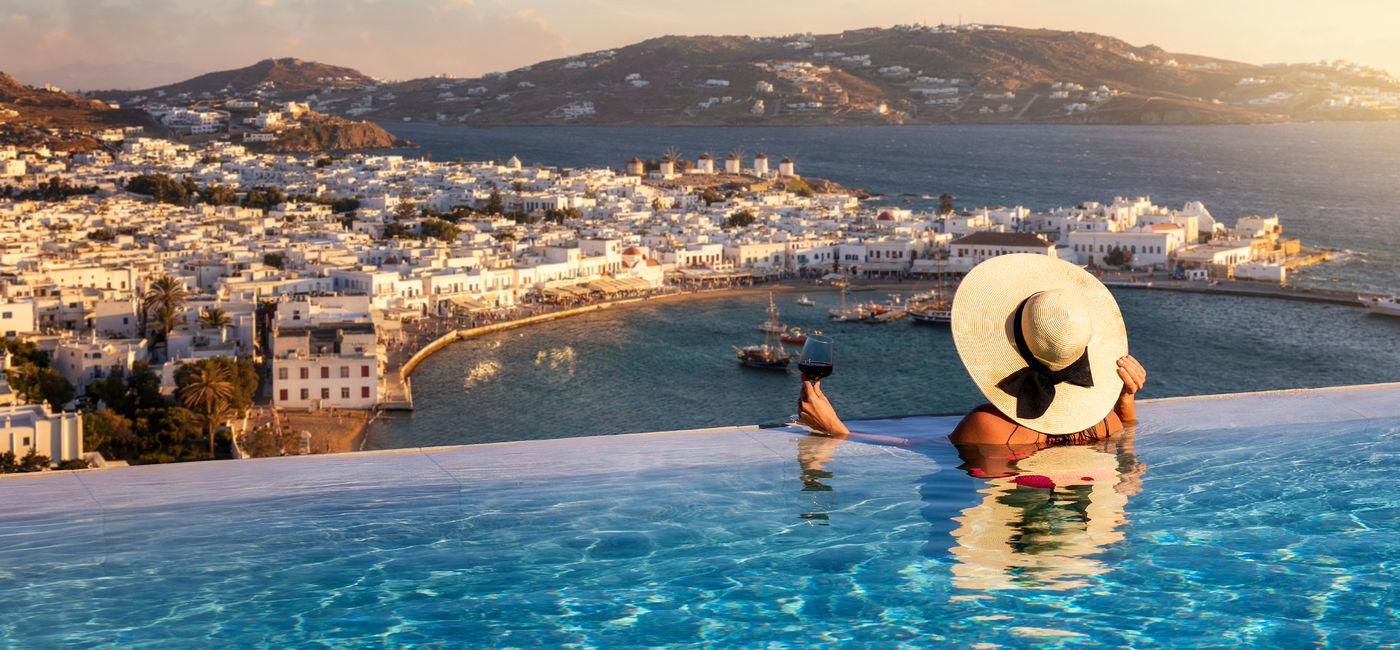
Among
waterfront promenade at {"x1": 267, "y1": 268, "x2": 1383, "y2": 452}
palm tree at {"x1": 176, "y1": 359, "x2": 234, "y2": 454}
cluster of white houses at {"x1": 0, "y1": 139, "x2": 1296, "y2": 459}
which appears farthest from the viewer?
cluster of white houses at {"x1": 0, "y1": 139, "x2": 1296, "y2": 459}

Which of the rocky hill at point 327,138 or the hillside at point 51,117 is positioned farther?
the rocky hill at point 327,138

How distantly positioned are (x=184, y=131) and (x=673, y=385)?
239 ft

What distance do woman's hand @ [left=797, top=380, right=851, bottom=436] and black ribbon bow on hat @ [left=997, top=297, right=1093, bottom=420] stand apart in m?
0.73

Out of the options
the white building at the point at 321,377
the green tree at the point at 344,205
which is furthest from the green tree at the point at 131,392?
the green tree at the point at 344,205

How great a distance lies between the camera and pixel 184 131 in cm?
8306

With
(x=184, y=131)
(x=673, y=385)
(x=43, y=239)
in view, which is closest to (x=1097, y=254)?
(x=673, y=385)

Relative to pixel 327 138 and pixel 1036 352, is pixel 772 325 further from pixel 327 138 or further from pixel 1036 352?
pixel 327 138

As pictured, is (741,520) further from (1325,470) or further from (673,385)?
(673,385)

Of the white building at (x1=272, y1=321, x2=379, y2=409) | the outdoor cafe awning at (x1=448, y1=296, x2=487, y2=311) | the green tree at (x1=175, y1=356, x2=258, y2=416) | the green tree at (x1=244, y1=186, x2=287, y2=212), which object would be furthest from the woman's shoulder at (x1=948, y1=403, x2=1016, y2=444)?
the green tree at (x1=244, y1=186, x2=287, y2=212)

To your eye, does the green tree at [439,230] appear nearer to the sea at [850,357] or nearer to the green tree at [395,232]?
the green tree at [395,232]

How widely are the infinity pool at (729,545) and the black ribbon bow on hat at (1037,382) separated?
260 millimetres

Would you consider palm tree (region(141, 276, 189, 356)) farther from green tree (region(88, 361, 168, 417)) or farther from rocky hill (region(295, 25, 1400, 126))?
rocky hill (region(295, 25, 1400, 126))

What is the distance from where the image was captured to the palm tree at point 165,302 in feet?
63.8

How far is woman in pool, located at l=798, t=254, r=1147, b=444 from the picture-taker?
3902 mm
